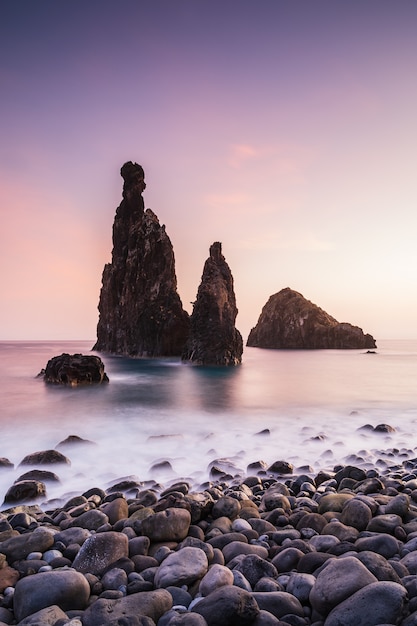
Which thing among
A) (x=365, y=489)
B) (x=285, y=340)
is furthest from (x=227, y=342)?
(x=285, y=340)

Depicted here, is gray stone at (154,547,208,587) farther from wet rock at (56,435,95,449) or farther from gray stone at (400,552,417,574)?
wet rock at (56,435,95,449)

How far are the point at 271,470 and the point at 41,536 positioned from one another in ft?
14.5

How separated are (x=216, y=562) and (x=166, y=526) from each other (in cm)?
73

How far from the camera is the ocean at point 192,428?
8.02 metres

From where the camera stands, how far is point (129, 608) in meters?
2.86

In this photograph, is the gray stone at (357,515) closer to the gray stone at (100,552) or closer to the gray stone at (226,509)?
the gray stone at (226,509)

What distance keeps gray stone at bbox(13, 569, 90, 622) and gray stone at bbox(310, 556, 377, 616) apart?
1747 millimetres

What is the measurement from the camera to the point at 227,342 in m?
39.6

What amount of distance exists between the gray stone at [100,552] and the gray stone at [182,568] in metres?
0.52

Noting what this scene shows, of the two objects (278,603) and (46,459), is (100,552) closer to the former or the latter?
(278,603)

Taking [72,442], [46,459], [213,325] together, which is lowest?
[72,442]

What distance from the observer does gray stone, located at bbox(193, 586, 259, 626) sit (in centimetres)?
269

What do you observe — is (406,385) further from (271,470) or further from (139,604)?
(139,604)

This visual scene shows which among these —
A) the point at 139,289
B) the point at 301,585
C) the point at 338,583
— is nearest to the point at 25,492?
the point at 301,585
